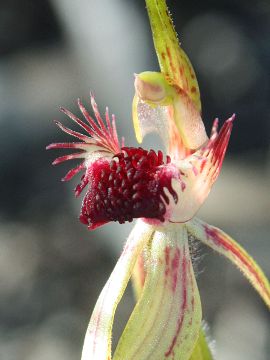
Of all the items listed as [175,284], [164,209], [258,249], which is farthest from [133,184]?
[258,249]

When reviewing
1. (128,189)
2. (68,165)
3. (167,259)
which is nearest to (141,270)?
(167,259)

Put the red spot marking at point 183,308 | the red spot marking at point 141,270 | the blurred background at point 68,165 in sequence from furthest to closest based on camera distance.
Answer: the blurred background at point 68,165 < the red spot marking at point 141,270 < the red spot marking at point 183,308

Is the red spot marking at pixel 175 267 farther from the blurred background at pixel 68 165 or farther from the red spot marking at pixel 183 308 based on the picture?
the blurred background at pixel 68 165

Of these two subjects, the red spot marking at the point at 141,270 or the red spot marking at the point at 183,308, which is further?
the red spot marking at the point at 141,270

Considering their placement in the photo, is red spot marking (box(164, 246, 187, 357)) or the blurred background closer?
red spot marking (box(164, 246, 187, 357))

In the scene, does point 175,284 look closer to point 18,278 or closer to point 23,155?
point 18,278

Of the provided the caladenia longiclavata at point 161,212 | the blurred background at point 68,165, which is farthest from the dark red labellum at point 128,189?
the blurred background at point 68,165

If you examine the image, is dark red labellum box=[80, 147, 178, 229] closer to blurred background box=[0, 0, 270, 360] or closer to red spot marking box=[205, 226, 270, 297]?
red spot marking box=[205, 226, 270, 297]

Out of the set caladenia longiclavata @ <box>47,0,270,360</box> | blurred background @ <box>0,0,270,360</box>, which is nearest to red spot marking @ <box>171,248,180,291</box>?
caladenia longiclavata @ <box>47,0,270,360</box>
